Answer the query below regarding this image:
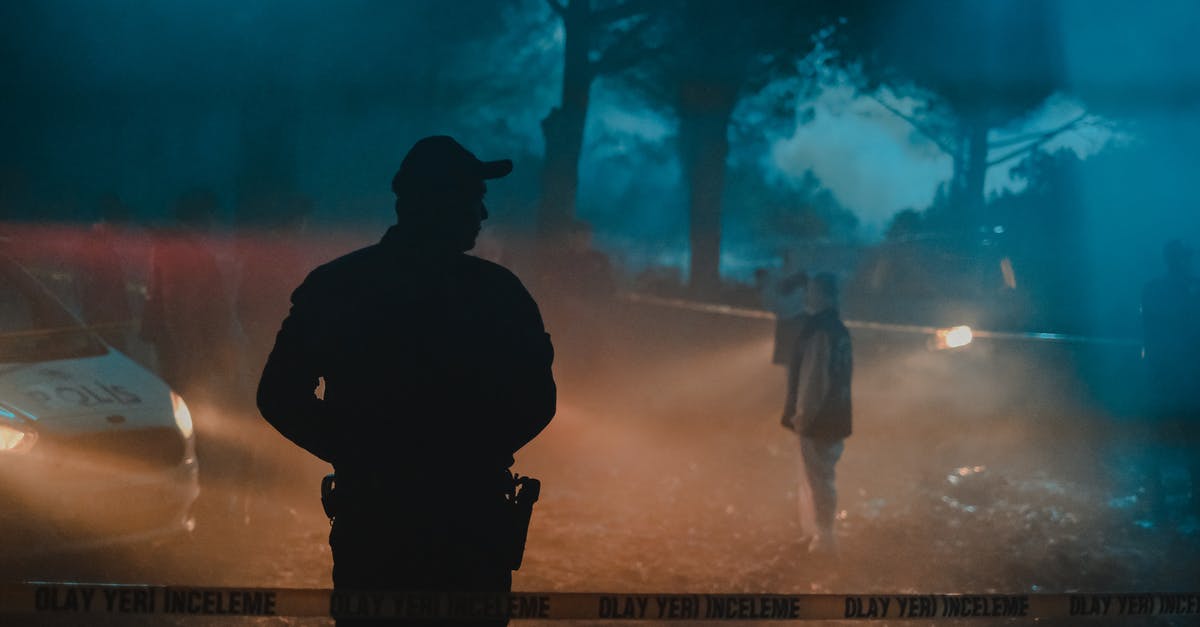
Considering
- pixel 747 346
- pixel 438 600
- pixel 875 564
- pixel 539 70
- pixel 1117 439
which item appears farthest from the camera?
pixel 539 70

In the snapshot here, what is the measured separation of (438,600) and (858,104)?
50.5 ft

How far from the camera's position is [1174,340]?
307 inches

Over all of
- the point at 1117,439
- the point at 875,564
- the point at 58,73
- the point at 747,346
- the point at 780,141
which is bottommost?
the point at 875,564

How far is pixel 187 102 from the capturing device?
14.6 meters

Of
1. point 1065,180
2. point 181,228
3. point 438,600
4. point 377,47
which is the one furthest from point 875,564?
point 1065,180

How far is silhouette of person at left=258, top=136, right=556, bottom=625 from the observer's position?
7.72ft

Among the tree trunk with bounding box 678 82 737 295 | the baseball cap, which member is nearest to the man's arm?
the baseball cap

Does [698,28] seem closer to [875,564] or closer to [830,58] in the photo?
[830,58]

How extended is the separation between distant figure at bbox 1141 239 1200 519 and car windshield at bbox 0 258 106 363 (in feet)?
26.3

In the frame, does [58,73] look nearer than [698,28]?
Yes

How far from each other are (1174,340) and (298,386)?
25.6 ft

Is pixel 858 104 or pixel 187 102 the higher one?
pixel 858 104

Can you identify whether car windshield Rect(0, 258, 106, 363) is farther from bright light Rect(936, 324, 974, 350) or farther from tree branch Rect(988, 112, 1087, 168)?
tree branch Rect(988, 112, 1087, 168)

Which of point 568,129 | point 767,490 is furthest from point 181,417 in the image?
point 568,129
